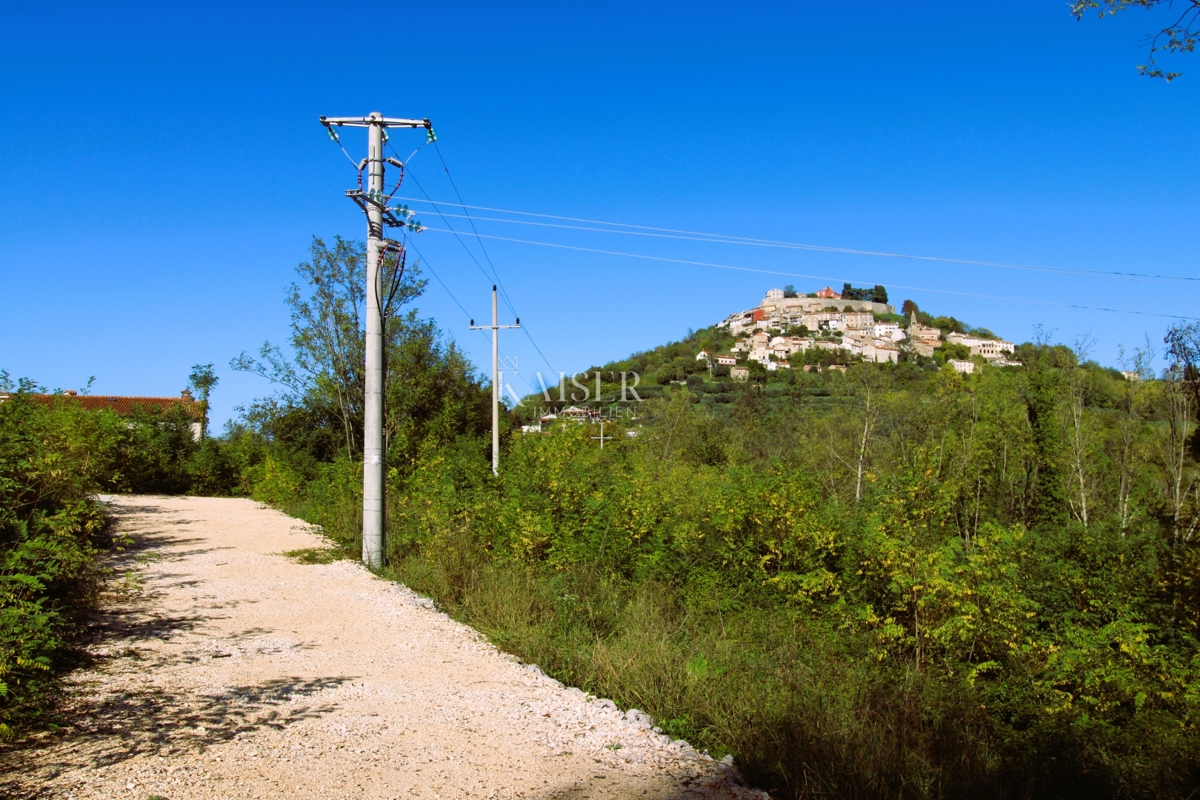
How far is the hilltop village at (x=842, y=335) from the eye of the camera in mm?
87812

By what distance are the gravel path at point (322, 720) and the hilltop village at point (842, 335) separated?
61701 mm

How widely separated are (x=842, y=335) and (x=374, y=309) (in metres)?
108

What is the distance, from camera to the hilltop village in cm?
8781

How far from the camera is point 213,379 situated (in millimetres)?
44031

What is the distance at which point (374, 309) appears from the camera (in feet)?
39.4

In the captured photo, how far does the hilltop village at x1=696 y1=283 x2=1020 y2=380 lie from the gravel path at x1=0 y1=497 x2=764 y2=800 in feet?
202

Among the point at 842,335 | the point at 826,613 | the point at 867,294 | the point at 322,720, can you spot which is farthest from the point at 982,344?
the point at 322,720

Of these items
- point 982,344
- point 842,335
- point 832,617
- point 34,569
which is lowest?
point 832,617

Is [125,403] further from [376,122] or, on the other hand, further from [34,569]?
[34,569]

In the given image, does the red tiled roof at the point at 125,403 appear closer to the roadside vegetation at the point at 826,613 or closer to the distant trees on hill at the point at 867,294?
the roadside vegetation at the point at 826,613

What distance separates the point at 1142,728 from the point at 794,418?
1707 inches

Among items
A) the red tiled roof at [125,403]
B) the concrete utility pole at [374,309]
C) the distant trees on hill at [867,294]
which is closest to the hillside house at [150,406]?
the red tiled roof at [125,403]

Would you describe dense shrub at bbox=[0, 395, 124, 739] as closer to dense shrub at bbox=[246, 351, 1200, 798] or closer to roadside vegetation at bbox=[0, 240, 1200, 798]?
roadside vegetation at bbox=[0, 240, 1200, 798]

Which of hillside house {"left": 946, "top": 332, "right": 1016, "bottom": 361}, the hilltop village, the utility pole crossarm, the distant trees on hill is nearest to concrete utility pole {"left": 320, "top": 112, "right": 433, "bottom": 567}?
the utility pole crossarm
